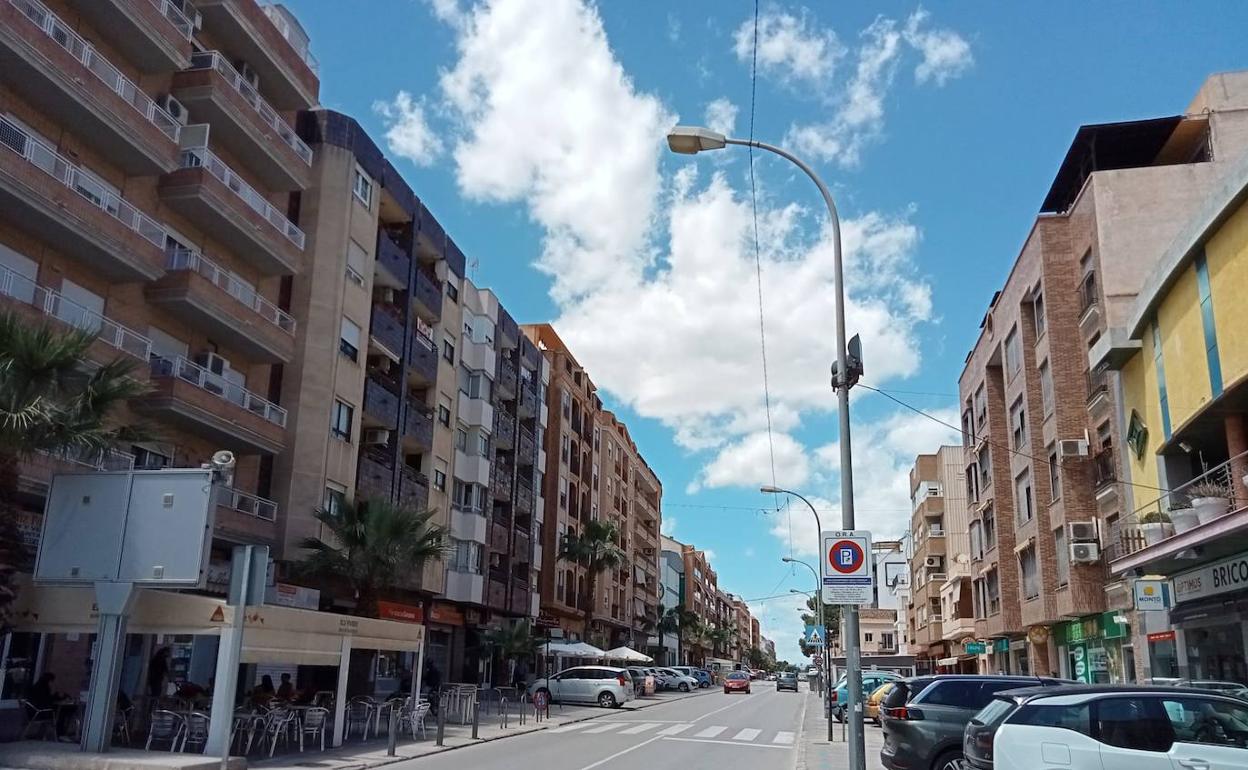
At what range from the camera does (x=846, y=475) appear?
11.0 m

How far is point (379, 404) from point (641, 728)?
1335 cm

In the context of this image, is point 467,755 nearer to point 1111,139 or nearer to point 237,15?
point 237,15

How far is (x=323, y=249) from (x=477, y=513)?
14.8 m

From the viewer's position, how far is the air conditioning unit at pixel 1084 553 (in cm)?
2761

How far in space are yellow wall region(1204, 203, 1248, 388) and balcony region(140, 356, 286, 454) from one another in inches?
850

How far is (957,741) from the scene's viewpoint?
535 inches

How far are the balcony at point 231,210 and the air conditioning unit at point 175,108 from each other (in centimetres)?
49

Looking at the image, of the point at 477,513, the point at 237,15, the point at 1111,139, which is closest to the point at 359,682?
the point at 477,513

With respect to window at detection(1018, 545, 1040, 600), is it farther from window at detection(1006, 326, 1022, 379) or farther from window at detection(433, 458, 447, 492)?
window at detection(433, 458, 447, 492)

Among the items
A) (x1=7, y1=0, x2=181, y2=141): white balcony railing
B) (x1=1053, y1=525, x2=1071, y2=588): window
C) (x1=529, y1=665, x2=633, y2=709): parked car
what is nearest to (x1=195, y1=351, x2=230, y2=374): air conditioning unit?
(x1=7, y1=0, x2=181, y2=141): white balcony railing

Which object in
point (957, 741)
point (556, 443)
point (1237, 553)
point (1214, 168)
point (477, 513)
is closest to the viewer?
point (957, 741)

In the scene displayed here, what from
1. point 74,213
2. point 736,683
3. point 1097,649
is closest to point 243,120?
point 74,213

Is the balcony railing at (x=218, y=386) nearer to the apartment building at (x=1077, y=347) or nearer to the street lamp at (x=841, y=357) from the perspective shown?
the street lamp at (x=841, y=357)

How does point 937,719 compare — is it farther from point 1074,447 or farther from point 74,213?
point 74,213
